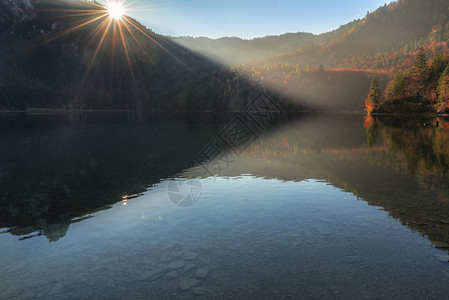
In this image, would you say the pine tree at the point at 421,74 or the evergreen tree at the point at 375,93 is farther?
the evergreen tree at the point at 375,93

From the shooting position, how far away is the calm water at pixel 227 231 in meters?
11.4

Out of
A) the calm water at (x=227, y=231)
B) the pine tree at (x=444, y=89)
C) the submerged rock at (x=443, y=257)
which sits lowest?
the submerged rock at (x=443, y=257)

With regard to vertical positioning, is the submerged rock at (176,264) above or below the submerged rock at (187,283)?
above


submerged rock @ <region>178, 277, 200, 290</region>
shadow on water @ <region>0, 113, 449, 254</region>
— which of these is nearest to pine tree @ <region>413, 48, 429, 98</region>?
shadow on water @ <region>0, 113, 449, 254</region>

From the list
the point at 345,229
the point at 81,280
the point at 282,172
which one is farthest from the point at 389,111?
the point at 81,280

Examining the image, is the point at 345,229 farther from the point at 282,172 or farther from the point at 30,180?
the point at 30,180

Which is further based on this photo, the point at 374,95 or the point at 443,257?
the point at 374,95

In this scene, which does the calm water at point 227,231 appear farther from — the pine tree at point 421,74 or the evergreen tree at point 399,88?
the evergreen tree at point 399,88

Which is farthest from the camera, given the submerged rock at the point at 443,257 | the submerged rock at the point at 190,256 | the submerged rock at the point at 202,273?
the submerged rock at the point at 190,256

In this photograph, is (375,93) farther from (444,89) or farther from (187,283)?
(187,283)

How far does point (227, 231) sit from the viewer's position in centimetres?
1673

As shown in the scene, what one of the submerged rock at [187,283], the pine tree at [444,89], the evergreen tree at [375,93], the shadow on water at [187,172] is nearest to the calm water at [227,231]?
the submerged rock at [187,283]

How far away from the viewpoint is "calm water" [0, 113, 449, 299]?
1144cm

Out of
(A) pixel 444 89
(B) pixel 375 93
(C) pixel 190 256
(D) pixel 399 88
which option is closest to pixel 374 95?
(B) pixel 375 93
